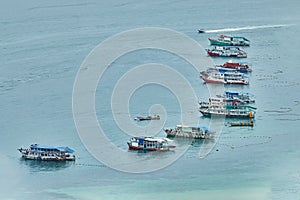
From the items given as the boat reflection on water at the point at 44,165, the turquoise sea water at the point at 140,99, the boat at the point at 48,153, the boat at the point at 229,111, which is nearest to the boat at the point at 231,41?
the turquoise sea water at the point at 140,99

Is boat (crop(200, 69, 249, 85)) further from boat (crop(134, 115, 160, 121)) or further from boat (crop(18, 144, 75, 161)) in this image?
boat (crop(18, 144, 75, 161))

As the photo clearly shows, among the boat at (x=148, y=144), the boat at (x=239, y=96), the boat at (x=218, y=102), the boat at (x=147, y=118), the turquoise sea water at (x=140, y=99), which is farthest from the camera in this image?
the boat at (x=239, y=96)

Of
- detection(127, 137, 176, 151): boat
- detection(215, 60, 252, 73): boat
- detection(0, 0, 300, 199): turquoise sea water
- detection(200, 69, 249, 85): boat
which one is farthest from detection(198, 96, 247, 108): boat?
detection(215, 60, 252, 73): boat

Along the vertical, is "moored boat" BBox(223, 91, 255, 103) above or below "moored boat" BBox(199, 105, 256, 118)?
above

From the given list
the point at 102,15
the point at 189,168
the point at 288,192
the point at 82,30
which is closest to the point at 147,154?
the point at 189,168

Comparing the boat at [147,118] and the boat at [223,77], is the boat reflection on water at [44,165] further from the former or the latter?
the boat at [223,77]

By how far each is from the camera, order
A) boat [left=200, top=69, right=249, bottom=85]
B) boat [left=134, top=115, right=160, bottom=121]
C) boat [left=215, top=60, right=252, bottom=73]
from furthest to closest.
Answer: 1. boat [left=215, top=60, right=252, bottom=73]
2. boat [left=200, top=69, right=249, bottom=85]
3. boat [left=134, top=115, right=160, bottom=121]

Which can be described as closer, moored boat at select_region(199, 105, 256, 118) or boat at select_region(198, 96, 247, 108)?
moored boat at select_region(199, 105, 256, 118)

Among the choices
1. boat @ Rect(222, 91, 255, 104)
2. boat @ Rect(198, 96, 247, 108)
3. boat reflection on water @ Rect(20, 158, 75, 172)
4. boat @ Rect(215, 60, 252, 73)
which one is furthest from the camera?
boat @ Rect(215, 60, 252, 73)

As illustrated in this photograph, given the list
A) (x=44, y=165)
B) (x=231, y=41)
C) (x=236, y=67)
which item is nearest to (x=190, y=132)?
(x=44, y=165)
